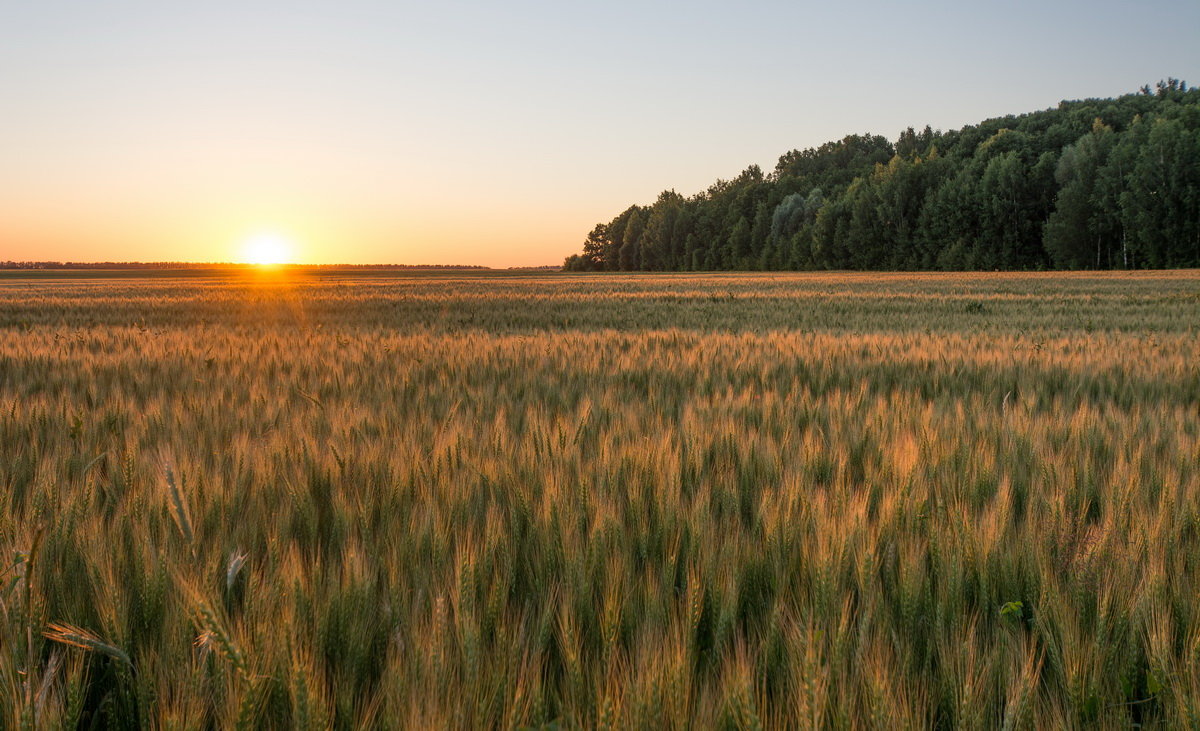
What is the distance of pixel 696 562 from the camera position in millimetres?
1616

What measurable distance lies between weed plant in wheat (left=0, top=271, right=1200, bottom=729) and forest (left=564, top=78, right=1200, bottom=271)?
6689 centimetres

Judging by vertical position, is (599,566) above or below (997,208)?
below

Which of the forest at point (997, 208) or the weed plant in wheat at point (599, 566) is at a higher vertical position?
the forest at point (997, 208)

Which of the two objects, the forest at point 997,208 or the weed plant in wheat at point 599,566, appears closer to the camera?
the weed plant in wheat at point 599,566

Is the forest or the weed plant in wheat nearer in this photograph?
the weed plant in wheat

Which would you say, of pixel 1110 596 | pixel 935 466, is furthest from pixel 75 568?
pixel 935 466

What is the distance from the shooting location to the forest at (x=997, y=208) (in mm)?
54562

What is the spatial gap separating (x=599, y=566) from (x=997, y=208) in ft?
242

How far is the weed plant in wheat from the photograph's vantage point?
1087mm

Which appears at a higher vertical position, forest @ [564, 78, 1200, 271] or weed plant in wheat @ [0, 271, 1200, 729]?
forest @ [564, 78, 1200, 271]

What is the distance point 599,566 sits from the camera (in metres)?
1.62

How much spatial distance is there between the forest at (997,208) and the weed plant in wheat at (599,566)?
66.9 m

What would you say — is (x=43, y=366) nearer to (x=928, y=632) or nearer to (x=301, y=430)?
(x=301, y=430)

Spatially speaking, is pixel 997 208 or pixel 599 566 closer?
pixel 599 566
